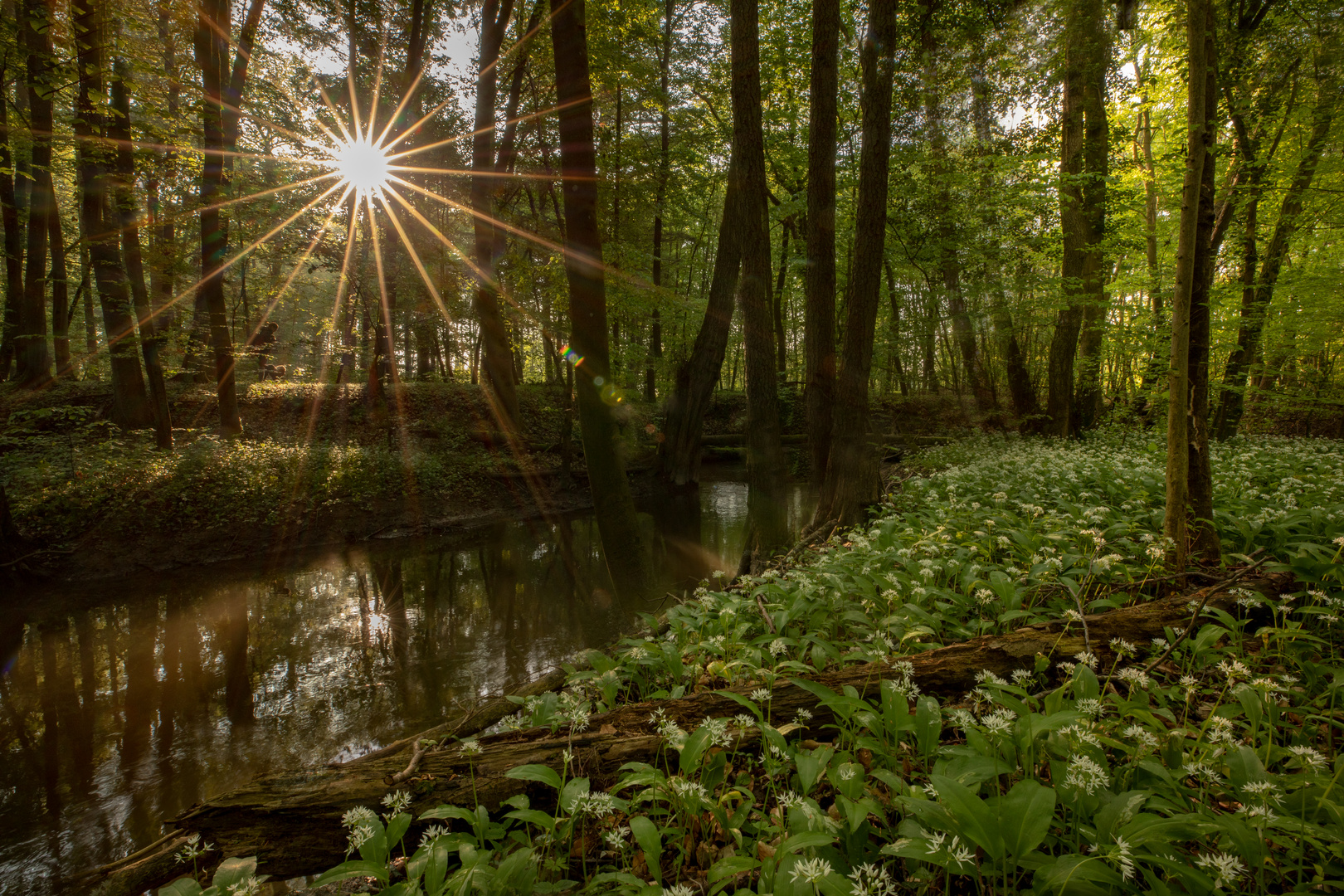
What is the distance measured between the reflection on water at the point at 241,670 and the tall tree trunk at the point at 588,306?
2.52ft

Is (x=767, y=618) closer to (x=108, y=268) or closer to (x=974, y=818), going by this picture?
(x=974, y=818)

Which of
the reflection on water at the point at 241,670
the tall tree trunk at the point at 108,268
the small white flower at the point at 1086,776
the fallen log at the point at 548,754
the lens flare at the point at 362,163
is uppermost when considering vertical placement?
the lens flare at the point at 362,163

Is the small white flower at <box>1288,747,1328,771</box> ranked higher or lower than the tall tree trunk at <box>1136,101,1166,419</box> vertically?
lower

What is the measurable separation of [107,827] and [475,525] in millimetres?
8518

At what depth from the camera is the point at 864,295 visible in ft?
21.4

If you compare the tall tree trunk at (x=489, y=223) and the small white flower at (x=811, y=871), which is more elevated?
the tall tree trunk at (x=489, y=223)

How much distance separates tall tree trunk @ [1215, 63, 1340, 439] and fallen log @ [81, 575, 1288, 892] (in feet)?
26.8

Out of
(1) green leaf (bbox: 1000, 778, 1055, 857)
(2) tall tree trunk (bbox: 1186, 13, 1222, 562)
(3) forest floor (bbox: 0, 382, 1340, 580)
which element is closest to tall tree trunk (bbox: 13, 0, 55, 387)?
(3) forest floor (bbox: 0, 382, 1340, 580)

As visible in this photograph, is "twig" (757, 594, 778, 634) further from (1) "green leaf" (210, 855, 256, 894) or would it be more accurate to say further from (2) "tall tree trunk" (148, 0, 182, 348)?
(2) "tall tree trunk" (148, 0, 182, 348)

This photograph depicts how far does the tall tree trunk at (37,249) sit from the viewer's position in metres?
8.57

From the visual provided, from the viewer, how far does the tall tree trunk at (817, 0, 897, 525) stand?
623cm

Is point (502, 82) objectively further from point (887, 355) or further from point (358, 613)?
point (887, 355)

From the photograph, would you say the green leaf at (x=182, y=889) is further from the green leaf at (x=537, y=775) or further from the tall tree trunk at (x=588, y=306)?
the tall tree trunk at (x=588, y=306)

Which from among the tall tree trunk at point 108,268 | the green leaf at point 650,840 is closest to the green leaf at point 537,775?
the green leaf at point 650,840
